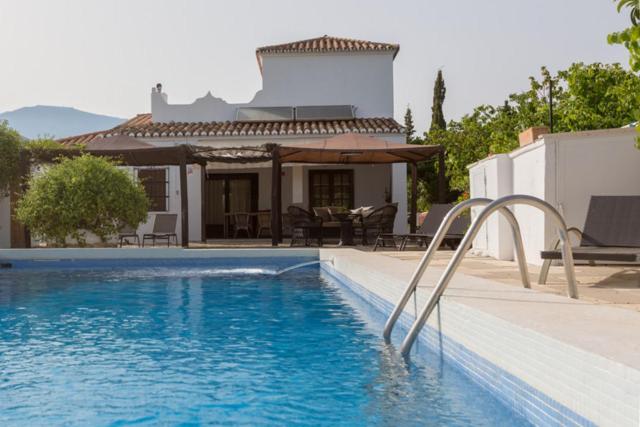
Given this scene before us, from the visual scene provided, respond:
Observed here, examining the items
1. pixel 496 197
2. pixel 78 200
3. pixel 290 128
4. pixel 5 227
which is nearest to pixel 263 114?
pixel 290 128

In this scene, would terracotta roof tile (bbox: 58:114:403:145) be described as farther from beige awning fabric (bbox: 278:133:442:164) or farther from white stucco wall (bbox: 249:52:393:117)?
beige awning fabric (bbox: 278:133:442:164)

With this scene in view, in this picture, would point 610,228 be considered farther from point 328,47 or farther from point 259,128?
point 328,47

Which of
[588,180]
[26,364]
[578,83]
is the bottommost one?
[26,364]

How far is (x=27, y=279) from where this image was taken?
11.1 meters

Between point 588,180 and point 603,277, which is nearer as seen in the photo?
point 603,277

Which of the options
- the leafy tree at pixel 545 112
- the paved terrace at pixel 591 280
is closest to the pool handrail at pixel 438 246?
the paved terrace at pixel 591 280

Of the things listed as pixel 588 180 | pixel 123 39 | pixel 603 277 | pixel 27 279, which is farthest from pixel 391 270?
pixel 123 39

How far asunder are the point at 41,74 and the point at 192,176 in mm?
5120

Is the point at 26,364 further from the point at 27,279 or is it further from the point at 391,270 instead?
the point at 27,279

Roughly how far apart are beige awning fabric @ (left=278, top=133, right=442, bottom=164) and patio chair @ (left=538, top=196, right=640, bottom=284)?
26.5 ft

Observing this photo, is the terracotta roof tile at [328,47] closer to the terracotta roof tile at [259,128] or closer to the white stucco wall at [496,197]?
the terracotta roof tile at [259,128]

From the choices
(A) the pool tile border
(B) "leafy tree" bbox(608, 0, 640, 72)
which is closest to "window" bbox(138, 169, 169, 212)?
(A) the pool tile border

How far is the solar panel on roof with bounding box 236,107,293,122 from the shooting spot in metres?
22.1

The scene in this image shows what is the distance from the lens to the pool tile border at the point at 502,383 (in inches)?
122
